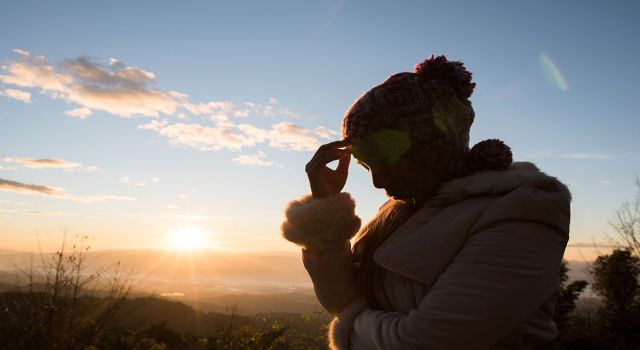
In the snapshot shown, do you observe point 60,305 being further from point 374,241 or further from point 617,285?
point 617,285

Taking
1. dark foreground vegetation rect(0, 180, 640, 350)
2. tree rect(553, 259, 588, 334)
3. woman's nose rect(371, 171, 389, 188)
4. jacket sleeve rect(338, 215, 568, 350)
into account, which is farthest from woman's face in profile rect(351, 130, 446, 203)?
tree rect(553, 259, 588, 334)

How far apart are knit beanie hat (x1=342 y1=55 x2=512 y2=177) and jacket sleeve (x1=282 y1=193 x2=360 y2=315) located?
0.31 meters

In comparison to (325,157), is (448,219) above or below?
below

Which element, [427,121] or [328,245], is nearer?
[427,121]

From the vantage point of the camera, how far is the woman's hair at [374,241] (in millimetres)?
1843

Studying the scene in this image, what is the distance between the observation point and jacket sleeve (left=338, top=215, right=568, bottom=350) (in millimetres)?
1339

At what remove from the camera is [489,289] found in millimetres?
1342

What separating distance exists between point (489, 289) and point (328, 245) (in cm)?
69

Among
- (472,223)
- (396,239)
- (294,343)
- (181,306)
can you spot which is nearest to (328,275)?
(396,239)

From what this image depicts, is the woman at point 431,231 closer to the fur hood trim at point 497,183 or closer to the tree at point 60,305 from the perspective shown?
the fur hood trim at point 497,183

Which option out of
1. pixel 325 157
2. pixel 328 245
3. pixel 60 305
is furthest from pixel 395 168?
pixel 60 305

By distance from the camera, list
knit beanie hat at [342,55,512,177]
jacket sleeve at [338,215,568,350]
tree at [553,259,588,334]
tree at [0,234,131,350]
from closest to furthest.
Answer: jacket sleeve at [338,215,568,350] → knit beanie hat at [342,55,512,177] → tree at [0,234,131,350] → tree at [553,259,588,334]

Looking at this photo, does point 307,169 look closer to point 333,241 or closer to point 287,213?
point 287,213

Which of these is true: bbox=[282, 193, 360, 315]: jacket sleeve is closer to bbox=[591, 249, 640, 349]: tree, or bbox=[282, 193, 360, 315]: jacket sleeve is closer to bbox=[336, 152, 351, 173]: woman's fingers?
bbox=[336, 152, 351, 173]: woman's fingers
